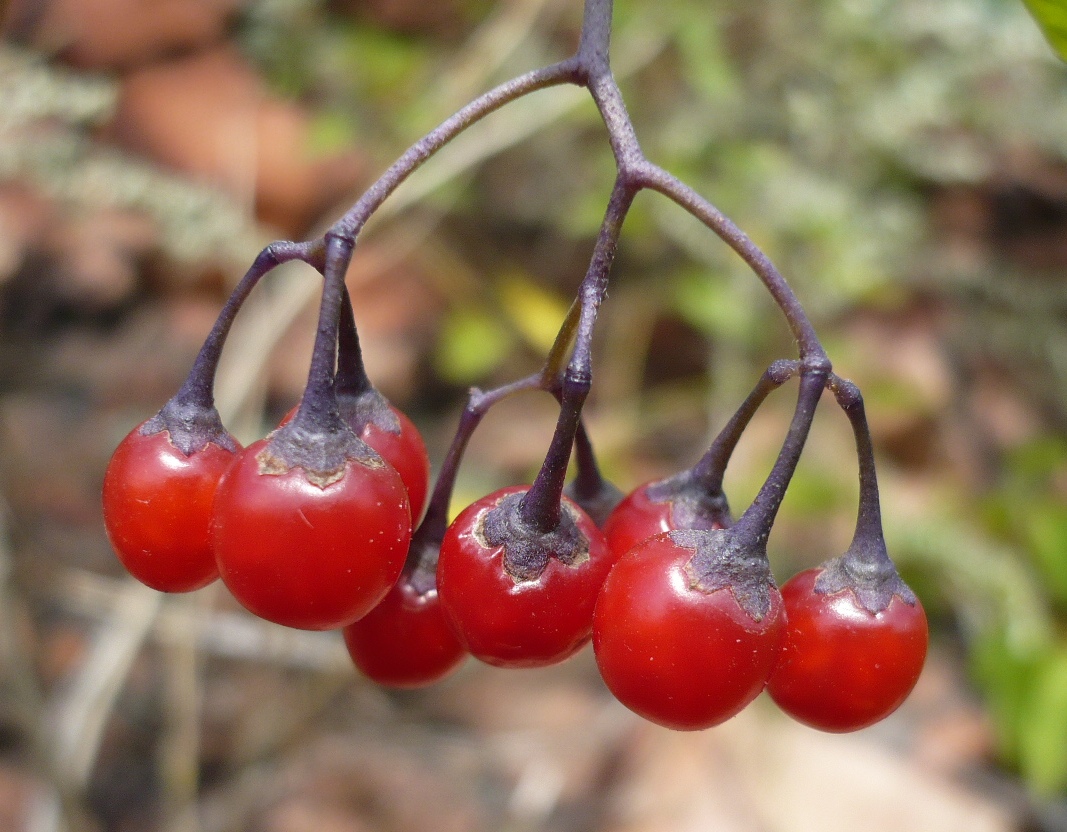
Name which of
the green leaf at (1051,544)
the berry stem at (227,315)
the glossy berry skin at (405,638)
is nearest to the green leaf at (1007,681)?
the green leaf at (1051,544)

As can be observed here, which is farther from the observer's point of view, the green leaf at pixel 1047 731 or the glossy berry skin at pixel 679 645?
the green leaf at pixel 1047 731

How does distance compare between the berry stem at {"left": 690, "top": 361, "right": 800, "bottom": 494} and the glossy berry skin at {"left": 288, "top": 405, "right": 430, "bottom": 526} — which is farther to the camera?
the glossy berry skin at {"left": 288, "top": 405, "right": 430, "bottom": 526}

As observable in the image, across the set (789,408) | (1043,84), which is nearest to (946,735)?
(789,408)

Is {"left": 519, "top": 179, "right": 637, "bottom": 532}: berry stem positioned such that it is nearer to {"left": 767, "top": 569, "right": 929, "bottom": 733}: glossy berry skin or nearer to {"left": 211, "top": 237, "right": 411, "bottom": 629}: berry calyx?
{"left": 211, "top": 237, "right": 411, "bottom": 629}: berry calyx

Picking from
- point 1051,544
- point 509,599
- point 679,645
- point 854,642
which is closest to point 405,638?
point 509,599

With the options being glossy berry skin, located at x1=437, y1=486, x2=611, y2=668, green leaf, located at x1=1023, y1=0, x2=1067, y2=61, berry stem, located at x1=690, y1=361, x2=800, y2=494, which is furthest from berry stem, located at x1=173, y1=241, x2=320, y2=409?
green leaf, located at x1=1023, y1=0, x2=1067, y2=61

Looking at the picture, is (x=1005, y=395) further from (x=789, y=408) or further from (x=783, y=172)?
(x=783, y=172)

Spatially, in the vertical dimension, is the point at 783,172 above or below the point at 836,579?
below

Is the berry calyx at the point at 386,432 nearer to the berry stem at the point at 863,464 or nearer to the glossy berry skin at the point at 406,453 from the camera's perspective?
the glossy berry skin at the point at 406,453
